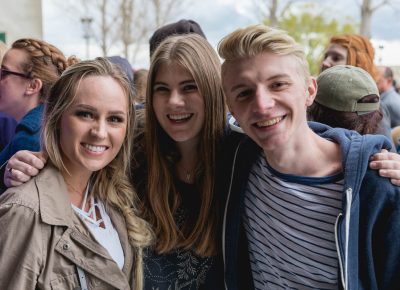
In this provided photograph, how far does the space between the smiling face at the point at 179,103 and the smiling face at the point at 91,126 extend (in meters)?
0.26

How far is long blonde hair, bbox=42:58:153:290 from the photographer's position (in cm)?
196

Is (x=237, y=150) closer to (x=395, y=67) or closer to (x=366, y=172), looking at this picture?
(x=366, y=172)

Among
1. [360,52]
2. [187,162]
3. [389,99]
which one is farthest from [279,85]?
[389,99]

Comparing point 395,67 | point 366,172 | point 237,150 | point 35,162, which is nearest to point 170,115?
point 237,150

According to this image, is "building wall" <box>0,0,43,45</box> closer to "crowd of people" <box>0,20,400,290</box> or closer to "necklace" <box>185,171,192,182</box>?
"crowd of people" <box>0,20,400,290</box>

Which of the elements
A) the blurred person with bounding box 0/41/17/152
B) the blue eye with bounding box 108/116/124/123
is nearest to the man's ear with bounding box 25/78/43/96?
the blurred person with bounding box 0/41/17/152

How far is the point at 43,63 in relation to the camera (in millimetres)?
2922

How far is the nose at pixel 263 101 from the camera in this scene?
1739 millimetres

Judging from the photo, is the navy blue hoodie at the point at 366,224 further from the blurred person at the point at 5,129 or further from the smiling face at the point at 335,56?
the blurred person at the point at 5,129

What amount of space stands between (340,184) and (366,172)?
12 centimetres

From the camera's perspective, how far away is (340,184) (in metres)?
1.68

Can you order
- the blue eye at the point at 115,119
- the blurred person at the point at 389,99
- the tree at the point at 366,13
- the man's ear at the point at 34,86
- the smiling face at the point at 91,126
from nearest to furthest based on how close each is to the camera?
the smiling face at the point at 91,126, the blue eye at the point at 115,119, the man's ear at the point at 34,86, the blurred person at the point at 389,99, the tree at the point at 366,13

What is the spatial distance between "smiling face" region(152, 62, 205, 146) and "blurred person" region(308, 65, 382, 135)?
0.74 m

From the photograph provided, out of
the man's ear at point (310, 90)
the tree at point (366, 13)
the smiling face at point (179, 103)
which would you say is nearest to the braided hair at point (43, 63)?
the smiling face at point (179, 103)
